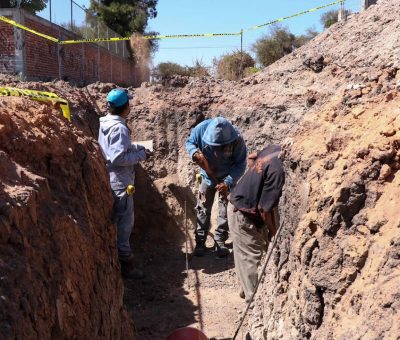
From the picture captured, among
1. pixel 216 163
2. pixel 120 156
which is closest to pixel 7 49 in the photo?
pixel 216 163

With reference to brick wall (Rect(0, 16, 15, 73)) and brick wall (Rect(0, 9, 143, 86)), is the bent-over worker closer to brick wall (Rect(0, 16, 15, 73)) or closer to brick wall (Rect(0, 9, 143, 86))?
brick wall (Rect(0, 9, 143, 86))

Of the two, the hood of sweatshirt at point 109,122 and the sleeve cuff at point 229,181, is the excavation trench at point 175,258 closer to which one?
the sleeve cuff at point 229,181

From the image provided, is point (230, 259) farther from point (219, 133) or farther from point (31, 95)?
point (31, 95)

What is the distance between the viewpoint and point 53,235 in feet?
9.55

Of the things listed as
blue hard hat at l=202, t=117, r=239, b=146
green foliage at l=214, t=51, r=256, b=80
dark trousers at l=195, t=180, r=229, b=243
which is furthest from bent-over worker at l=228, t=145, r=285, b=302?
green foliage at l=214, t=51, r=256, b=80

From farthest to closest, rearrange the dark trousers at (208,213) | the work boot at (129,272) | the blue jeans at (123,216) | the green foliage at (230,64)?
the green foliage at (230,64), the dark trousers at (208,213), the work boot at (129,272), the blue jeans at (123,216)

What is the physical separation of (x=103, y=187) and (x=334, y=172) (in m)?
2.43

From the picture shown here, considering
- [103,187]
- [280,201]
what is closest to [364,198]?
[280,201]

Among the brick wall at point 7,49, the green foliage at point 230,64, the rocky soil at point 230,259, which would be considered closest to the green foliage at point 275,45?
the green foliage at point 230,64

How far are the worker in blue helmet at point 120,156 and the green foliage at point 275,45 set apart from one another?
21.6m

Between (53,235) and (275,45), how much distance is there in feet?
86.5

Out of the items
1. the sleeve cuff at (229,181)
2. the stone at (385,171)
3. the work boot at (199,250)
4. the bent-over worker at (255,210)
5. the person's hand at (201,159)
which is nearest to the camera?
the stone at (385,171)

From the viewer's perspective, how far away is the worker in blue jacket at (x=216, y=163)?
18.6 ft

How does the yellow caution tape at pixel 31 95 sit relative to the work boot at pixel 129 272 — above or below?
above
